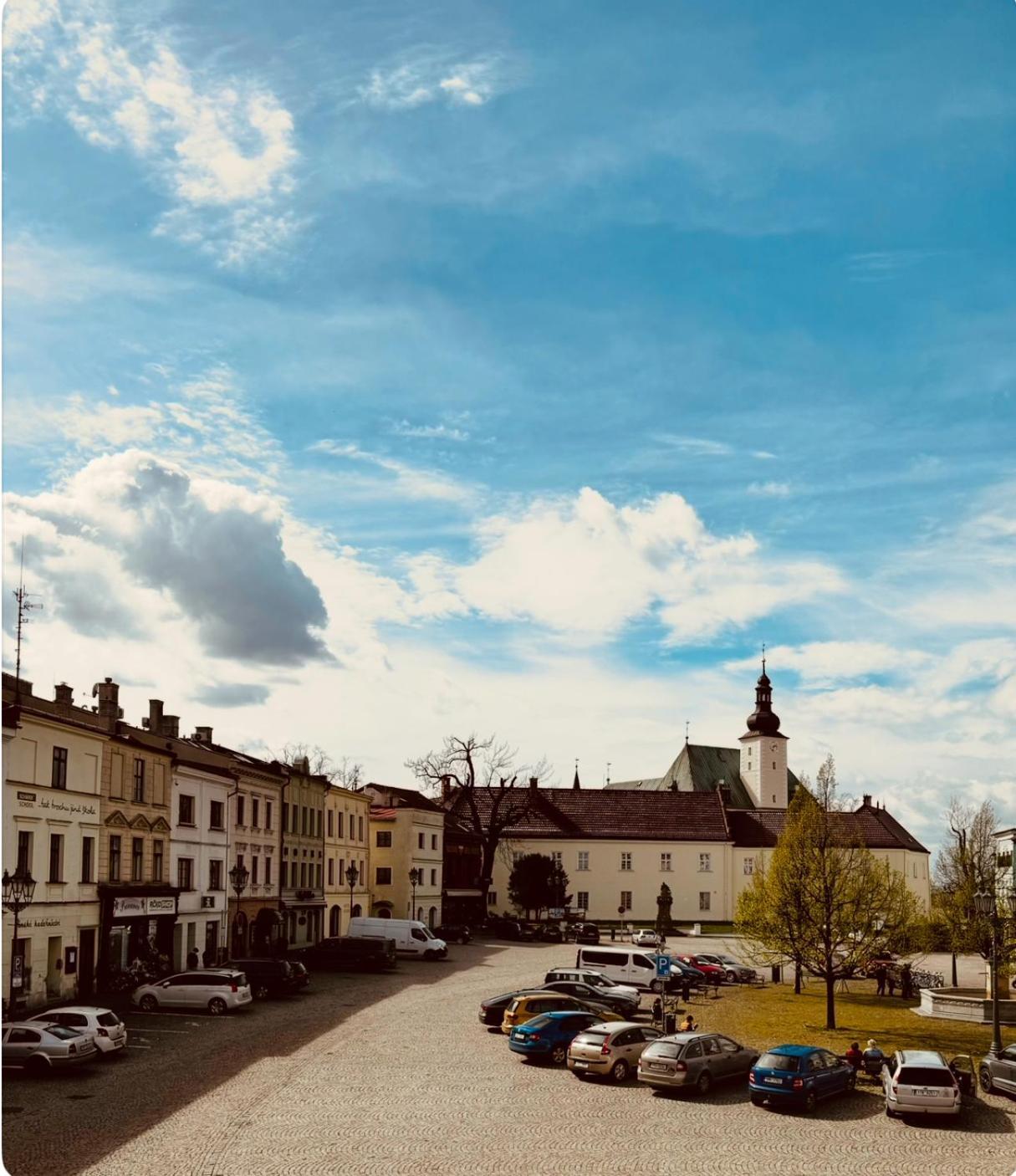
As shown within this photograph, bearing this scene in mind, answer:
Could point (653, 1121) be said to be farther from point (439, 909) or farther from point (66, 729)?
point (439, 909)

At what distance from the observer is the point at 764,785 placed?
138 meters

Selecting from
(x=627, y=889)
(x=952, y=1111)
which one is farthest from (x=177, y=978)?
(x=627, y=889)

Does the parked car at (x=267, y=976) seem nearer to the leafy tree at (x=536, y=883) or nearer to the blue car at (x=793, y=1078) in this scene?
the blue car at (x=793, y=1078)

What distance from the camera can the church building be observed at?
11050 centimetres

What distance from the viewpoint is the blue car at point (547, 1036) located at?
111 ft

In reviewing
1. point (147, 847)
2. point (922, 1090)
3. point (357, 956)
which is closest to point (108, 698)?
point (147, 847)

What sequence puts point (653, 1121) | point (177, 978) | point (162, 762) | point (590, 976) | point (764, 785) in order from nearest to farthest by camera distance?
point (653, 1121), point (177, 978), point (590, 976), point (162, 762), point (764, 785)

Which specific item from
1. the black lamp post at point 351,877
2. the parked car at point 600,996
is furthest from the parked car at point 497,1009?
the black lamp post at point 351,877

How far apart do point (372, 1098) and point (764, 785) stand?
371 feet

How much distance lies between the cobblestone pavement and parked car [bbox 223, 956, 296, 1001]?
11.4 meters

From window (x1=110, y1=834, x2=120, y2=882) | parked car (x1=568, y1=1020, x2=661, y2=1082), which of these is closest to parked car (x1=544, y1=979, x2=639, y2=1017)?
parked car (x1=568, y1=1020, x2=661, y2=1082)

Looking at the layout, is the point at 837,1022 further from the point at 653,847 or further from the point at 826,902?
the point at 653,847

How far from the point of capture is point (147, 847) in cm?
5106

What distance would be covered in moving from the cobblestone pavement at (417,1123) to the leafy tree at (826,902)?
13.7 m
